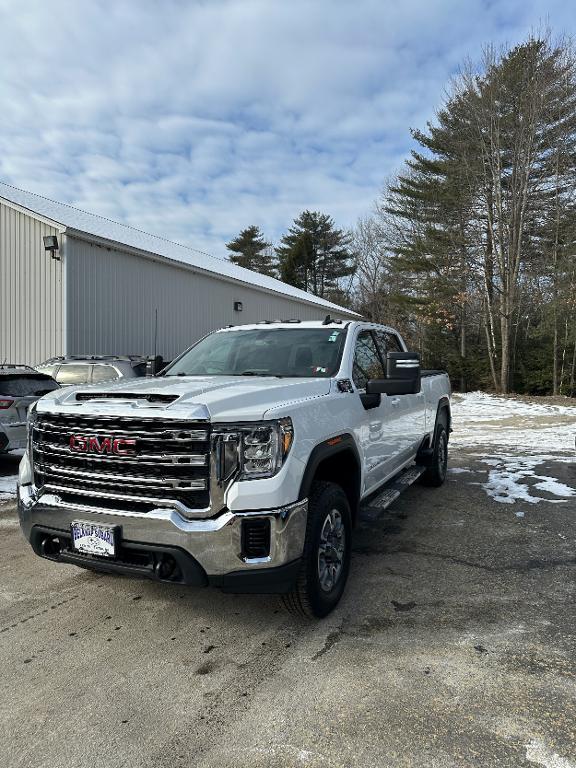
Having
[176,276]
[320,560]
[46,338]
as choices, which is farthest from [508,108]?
[320,560]

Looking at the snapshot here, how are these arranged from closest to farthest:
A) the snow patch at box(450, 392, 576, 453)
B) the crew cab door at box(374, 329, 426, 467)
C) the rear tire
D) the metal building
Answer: the crew cab door at box(374, 329, 426, 467) < the rear tire < the snow patch at box(450, 392, 576, 453) < the metal building

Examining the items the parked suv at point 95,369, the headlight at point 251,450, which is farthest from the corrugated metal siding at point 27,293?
the headlight at point 251,450

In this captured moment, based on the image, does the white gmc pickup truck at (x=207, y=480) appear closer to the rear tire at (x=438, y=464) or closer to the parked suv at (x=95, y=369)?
the rear tire at (x=438, y=464)

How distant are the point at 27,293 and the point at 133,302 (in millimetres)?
2830

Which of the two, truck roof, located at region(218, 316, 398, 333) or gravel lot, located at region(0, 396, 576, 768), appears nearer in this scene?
gravel lot, located at region(0, 396, 576, 768)

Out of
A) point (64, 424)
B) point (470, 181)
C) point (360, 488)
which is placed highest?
point (470, 181)

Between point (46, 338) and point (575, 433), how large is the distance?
43.1 ft

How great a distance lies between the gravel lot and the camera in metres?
2.29

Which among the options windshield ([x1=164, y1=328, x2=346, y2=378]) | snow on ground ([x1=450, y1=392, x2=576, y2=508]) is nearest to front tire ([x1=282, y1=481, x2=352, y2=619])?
windshield ([x1=164, y1=328, x2=346, y2=378])

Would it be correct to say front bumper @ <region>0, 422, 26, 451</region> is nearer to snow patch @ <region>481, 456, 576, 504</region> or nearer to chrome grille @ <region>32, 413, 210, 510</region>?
chrome grille @ <region>32, 413, 210, 510</region>

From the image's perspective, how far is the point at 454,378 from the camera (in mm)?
27625

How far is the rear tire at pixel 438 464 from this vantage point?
22.4 feet

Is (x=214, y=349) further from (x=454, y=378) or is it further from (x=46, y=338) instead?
(x=454, y=378)

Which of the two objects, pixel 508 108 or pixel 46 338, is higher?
pixel 508 108
